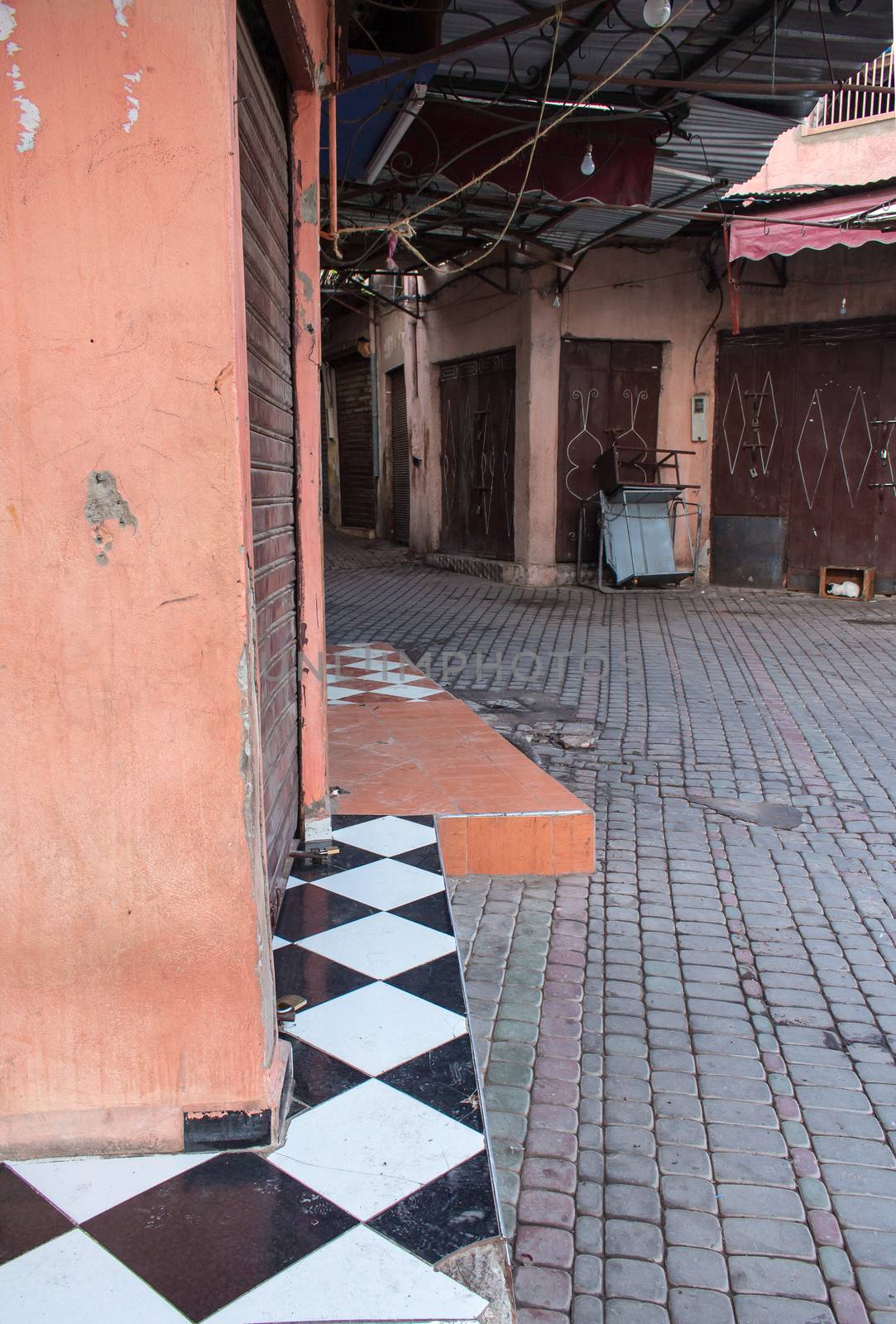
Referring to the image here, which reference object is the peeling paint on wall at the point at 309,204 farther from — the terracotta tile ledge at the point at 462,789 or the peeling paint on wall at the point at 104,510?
the terracotta tile ledge at the point at 462,789

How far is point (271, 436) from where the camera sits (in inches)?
111

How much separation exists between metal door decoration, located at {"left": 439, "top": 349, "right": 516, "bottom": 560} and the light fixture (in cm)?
472

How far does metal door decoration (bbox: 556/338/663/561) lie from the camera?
1138 centimetres

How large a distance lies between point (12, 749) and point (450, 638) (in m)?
6.62

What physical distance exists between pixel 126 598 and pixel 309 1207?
110 centimetres

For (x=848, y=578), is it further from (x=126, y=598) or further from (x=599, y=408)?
(x=126, y=598)

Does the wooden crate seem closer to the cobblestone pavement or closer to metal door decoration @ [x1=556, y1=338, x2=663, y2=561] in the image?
metal door decoration @ [x1=556, y1=338, x2=663, y2=561]

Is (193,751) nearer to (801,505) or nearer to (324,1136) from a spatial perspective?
(324,1136)

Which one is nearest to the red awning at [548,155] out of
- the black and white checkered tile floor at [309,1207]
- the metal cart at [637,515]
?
the metal cart at [637,515]

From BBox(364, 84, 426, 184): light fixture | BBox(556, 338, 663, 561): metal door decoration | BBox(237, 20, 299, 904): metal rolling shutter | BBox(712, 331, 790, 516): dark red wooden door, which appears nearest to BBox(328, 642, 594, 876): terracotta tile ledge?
BBox(237, 20, 299, 904): metal rolling shutter

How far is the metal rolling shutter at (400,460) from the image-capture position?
15383mm

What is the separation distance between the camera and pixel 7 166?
1.60 meters

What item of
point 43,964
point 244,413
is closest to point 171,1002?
point 43,964

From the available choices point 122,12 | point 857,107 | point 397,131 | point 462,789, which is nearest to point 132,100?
point 122,12
